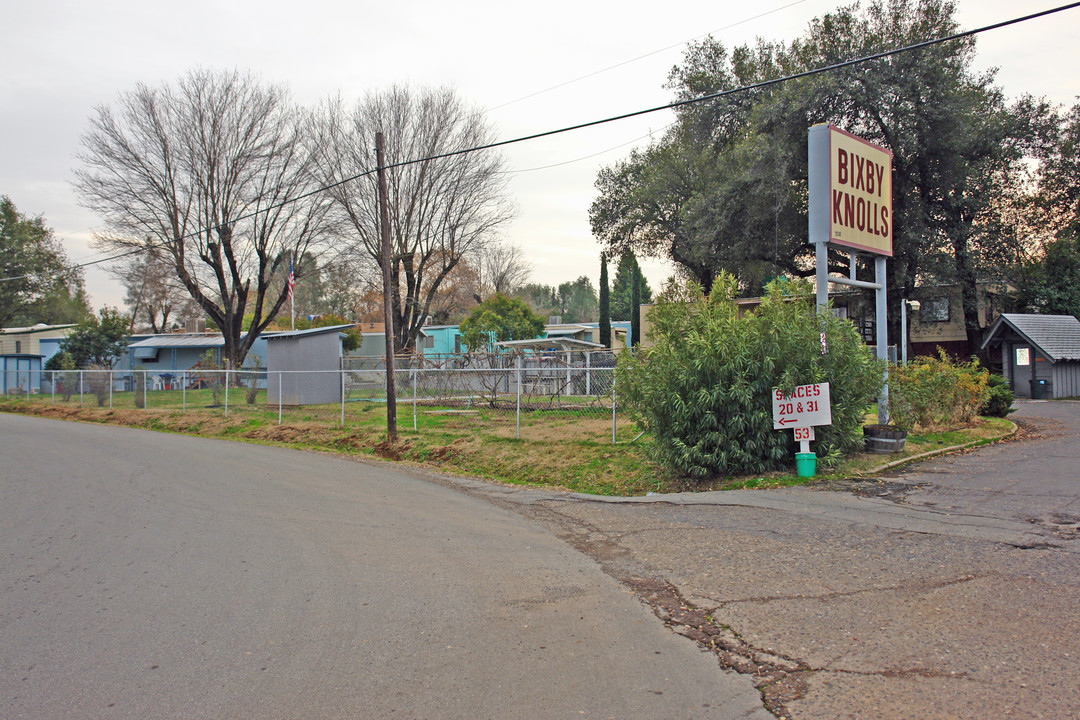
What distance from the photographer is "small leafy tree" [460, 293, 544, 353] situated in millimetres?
44031

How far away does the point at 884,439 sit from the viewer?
12586 millimetres

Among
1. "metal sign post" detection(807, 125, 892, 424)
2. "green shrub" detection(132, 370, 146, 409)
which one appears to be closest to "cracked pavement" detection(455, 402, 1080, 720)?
"metal sign post" detection(807, 125, 892, 424)

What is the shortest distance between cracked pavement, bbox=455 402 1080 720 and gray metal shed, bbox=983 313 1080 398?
24007mm

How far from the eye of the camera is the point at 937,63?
96.1ft

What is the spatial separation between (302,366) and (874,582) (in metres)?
25.8

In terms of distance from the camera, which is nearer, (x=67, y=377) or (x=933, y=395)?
(x=933, y=395)

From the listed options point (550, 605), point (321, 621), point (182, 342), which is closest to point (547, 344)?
point (182, 342)

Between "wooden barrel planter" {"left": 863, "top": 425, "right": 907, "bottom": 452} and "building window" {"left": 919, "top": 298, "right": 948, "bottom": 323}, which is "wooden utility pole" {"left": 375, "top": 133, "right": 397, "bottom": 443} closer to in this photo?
"wooden barrel planter" {"left": 863, "top": 425, "right": 907, "bottom": 452}

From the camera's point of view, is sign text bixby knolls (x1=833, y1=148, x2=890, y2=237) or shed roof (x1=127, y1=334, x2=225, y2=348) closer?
sign text bixby knolls (x1=833, y1=148, x2=890, y2=237)

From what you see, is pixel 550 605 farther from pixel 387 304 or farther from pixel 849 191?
pixel 387 304

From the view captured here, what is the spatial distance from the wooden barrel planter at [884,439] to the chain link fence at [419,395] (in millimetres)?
4758

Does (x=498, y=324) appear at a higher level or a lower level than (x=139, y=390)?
higher

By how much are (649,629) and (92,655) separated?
142 inches

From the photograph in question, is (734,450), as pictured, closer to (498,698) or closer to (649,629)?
(649,629)
